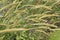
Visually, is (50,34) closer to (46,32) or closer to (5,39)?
(46,32)

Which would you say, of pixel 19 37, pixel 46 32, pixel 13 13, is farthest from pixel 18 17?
pixel 46 32

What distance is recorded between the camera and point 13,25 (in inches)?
91.5

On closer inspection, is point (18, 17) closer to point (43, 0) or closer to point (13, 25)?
point (13, 25)

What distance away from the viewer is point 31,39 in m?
2.55

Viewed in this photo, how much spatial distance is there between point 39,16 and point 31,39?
0.31 meters

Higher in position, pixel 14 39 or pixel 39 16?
pixel 39 16

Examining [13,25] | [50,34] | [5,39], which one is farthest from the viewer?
[50,34]

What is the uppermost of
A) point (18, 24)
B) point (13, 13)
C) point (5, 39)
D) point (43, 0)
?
point (43, 0)

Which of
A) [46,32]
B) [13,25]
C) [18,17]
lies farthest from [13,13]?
[46,32]

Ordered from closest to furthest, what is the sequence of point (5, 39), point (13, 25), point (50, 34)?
point (13, 25)
point (5, 39)
point (50, 34)

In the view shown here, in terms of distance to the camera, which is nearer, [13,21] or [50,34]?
[13,21]

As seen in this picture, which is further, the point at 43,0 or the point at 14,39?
the point at 43,0

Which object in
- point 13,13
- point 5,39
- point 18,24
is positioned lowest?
point 5,39

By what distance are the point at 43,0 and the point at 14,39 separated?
2.38 feet
